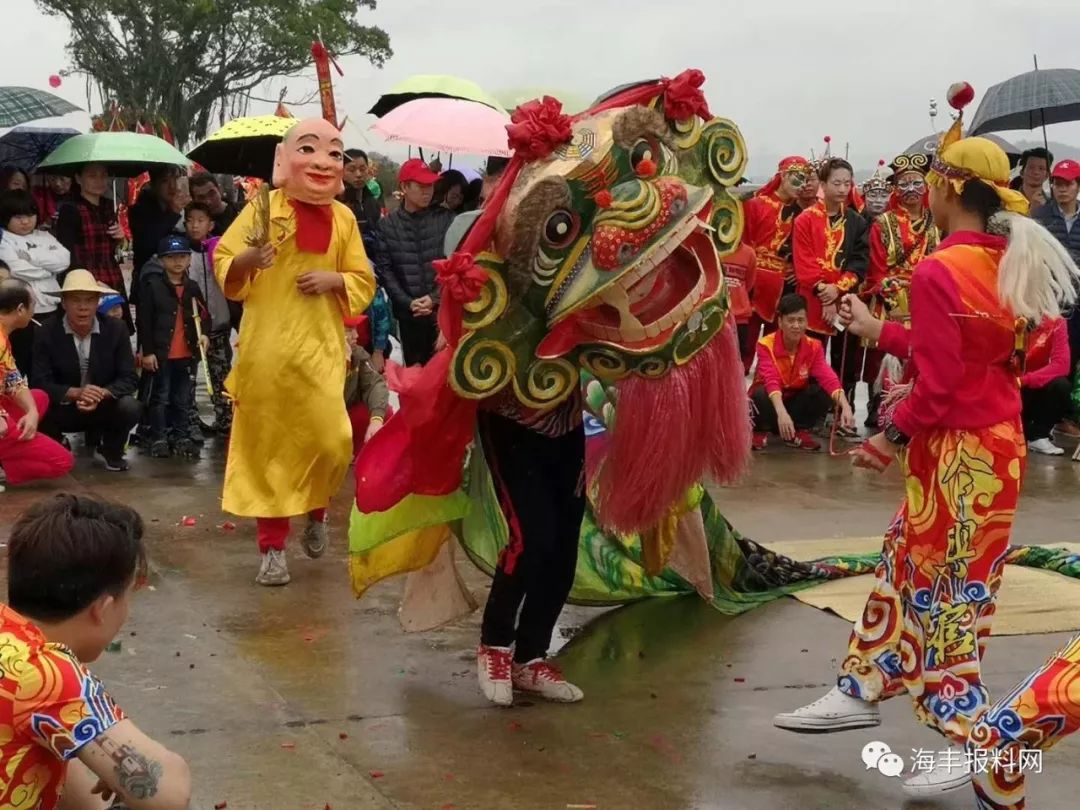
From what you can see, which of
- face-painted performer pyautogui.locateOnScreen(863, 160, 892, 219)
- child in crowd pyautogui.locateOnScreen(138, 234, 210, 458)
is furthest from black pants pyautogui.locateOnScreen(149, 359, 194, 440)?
face-painted performer pyautogui.locateOnScreen(863, 160, 892, 219)

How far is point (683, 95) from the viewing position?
4160mm

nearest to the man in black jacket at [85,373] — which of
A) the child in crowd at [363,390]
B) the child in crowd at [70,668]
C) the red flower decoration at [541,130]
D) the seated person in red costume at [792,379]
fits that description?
the child in crowd at [363,390]

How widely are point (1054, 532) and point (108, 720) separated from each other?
559 centimetres

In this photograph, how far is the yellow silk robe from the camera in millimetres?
5527

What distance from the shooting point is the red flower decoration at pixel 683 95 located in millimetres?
4160

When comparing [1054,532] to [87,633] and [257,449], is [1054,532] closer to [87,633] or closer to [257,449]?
[257,449]

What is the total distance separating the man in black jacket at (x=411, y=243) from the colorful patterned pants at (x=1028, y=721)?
5.59 meters

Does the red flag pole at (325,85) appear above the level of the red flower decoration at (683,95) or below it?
above

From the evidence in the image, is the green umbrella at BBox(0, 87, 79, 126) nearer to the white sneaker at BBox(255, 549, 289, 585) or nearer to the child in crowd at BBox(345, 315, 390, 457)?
the child in crowd at BBox(345, 315, 390, 457)

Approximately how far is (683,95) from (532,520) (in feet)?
4.34

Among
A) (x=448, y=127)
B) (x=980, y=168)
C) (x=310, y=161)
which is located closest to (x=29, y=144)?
(x=448, y=127)

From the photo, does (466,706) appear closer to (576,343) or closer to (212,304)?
(576,343)

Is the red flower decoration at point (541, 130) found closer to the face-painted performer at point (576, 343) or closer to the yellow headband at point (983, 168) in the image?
the face-painted performer at point (576, 343)

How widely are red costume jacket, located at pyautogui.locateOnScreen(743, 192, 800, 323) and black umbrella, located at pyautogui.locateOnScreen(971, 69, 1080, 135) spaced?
197 centimetres
